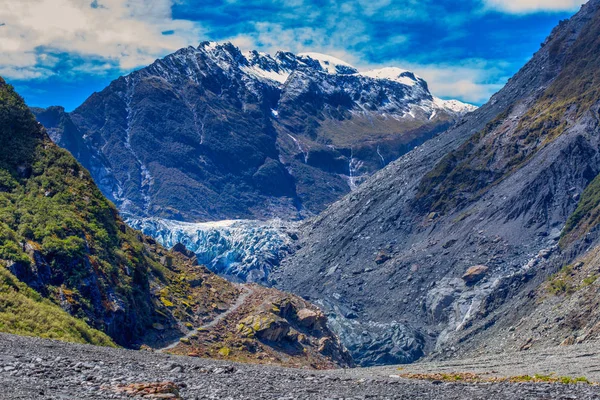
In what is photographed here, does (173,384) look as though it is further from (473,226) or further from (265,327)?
(473,226)

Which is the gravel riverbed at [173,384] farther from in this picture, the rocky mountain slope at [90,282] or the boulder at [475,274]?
the boulder at [475,274]

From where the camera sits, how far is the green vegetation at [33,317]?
107 ft

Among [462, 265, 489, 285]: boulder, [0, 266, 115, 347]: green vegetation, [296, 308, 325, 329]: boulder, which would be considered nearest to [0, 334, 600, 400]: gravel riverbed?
[0, 266, 115, 347]: green vegetation

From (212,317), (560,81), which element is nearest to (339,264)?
(560,81)

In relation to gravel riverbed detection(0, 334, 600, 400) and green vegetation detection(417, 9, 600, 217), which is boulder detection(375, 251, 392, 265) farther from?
gravel riverbed detection(0, 334, 600, 400)

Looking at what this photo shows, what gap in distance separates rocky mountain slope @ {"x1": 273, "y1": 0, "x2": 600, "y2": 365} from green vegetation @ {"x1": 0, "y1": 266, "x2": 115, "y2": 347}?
49.8 m

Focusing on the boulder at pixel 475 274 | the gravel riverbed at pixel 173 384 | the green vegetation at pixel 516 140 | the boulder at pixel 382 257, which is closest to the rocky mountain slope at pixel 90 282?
the gravel riverbed at pixel 173 384

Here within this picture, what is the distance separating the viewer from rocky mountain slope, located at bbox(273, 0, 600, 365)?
4070 inches

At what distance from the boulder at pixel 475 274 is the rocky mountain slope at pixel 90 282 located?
53.9 metres

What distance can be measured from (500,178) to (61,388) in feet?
420

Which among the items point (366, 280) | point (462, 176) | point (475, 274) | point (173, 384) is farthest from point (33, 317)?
point (462, 176)

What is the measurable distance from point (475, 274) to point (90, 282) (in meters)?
79.4

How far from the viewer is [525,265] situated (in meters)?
107

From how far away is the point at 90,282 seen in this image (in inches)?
1705
